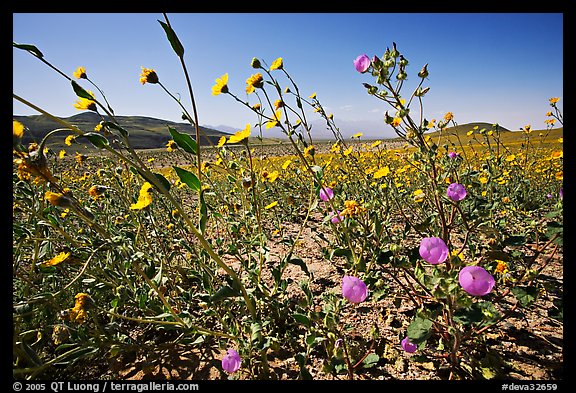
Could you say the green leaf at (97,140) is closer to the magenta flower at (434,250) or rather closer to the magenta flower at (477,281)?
the magenta flower at (434,250)

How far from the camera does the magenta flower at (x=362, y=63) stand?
1.40 metres

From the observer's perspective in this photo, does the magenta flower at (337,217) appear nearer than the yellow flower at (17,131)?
No

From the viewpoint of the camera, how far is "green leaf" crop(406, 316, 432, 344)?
0.99 meters

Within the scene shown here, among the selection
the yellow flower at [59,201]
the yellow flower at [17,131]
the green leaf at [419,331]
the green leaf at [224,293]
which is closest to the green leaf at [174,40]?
the yellow flower at [17,131]

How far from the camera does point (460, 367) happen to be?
4.31 feet

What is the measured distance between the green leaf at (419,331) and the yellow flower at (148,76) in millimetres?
1548

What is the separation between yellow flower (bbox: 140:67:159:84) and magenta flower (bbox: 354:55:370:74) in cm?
100
